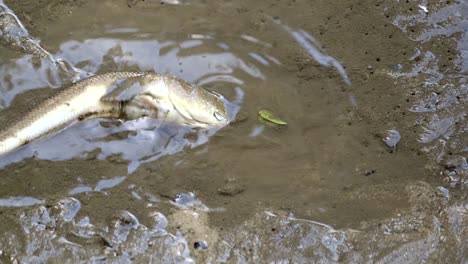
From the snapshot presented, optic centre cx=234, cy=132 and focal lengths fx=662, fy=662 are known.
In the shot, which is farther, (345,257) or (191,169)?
(191,169)

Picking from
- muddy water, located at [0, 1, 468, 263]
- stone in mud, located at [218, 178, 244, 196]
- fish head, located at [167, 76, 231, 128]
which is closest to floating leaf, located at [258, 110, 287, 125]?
muddy water, located at [0, 1, 468, 263]

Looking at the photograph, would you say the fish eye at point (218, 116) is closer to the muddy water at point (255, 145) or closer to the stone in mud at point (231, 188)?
the muddy water at point (255, 145)

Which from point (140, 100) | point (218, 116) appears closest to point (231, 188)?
point (218, 116)

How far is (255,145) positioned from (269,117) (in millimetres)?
260

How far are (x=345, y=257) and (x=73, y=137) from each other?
73.1 inches

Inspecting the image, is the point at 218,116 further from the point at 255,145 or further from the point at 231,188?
the point at 231,188

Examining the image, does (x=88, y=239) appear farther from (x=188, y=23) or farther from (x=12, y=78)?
(x=188, y=23)

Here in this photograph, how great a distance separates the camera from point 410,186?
414cm

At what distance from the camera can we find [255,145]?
4320mm

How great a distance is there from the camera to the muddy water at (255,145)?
3793 mm

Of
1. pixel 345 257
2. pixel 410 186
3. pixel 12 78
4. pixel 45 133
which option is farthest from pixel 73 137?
pixel 410 186

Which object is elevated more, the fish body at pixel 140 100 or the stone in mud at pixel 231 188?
the fish body at pixel 140 100

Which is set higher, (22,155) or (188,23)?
(188,23)

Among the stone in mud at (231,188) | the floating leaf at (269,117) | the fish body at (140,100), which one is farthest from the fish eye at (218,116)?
the stone in mud at (231,188)
